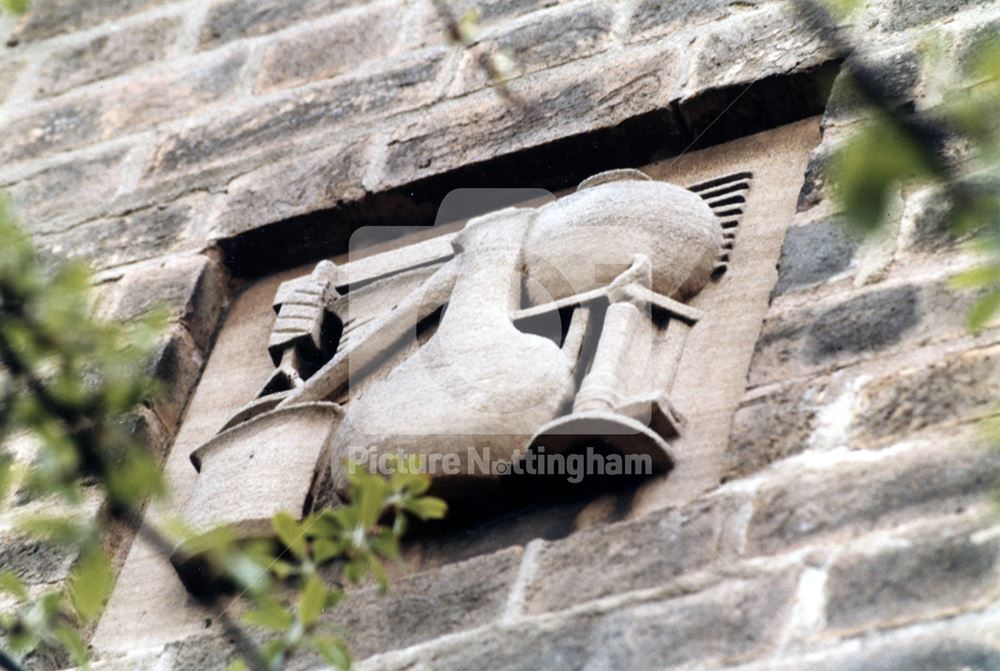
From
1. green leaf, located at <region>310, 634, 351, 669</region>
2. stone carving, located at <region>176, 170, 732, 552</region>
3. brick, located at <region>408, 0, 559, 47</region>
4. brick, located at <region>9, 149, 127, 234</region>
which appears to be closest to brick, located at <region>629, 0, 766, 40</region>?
A: brick, located at <region>408, 0, 559, 47</region>

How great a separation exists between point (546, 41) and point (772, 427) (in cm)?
129

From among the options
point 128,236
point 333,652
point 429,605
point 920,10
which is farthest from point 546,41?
point 333,652

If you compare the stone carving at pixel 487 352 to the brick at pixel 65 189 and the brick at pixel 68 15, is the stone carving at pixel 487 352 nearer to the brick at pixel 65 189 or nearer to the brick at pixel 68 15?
the brick at pixel 65 189

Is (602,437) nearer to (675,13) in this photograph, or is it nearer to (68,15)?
(675,13)

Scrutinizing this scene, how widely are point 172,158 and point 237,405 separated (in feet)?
2.60

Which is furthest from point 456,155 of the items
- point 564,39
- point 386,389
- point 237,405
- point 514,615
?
point 514,615

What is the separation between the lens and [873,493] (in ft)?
5.82

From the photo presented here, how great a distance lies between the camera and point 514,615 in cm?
189

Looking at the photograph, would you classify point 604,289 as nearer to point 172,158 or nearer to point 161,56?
point 172,158

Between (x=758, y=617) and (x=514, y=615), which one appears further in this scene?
(x=514, y=615)

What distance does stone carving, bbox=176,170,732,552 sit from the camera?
6.77ft

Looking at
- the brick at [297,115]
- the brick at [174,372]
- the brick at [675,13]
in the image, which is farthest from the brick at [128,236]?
the brick at [675,13]

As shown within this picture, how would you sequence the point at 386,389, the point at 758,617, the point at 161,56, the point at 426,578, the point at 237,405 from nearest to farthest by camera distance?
1. the point at 758,617
2. the point at 426,578
3. the point at 386,389
4. the point at 237,405
5. the point at 161,56

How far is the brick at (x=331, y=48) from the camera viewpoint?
3.28 m
